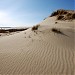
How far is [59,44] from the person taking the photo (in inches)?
319

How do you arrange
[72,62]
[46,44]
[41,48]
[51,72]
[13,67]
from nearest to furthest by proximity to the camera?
1. [51,72]
2. [13,67]
3. [72,62]
4. [41,48]
5. [46,44]

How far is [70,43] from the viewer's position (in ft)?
27.9

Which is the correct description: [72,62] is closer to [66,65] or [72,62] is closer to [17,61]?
[66,65]

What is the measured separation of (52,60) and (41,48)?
169 cm

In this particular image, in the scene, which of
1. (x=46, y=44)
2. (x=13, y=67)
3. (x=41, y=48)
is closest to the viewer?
(x=13, y=67)

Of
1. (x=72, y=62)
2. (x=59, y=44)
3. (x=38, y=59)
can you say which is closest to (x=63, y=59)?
(x=72, y=62)

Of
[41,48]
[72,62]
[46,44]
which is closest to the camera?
[72,62]

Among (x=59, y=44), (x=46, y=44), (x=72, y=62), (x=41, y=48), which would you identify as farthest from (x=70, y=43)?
(x=72, y=62)

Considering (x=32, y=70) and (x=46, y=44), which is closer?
(x=32, y=70)

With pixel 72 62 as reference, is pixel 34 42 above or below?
above

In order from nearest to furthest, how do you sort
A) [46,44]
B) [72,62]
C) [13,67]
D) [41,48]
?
[13,67]
[72,62]
[41,48]
[46,44]

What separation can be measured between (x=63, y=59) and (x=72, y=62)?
47 centimetres

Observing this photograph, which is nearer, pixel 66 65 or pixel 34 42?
pixel 66 65

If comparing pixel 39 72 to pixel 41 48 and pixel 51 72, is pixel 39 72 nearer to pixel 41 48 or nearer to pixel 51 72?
pixel 51 72
